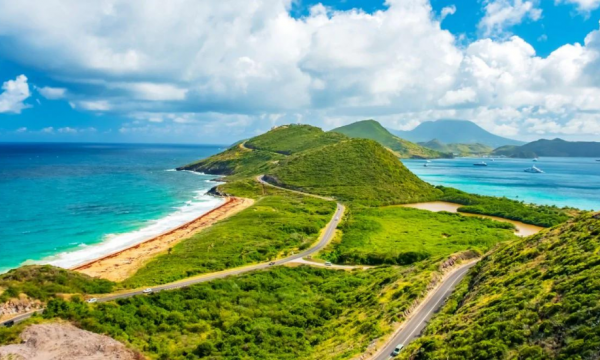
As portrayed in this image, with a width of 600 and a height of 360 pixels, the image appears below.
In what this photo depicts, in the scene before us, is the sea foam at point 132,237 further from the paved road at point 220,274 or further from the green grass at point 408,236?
the green grass at point 408,236

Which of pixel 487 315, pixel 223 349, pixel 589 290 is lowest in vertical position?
pixel 223 349

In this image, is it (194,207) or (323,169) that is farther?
(323,169)

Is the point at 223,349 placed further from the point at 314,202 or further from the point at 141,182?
the point at 141,182

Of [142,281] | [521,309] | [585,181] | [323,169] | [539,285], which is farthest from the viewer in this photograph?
[585,181]

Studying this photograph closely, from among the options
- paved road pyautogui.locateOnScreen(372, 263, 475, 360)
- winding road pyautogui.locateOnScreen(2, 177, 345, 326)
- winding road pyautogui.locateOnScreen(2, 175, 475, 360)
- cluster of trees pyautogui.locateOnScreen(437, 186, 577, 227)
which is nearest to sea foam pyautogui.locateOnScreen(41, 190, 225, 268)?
winding road pyautogui.locateOnScreen(2, 177, 345, 326)

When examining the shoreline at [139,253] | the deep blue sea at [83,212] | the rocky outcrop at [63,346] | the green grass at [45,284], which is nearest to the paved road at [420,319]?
the rocky outcrop at [63,346]

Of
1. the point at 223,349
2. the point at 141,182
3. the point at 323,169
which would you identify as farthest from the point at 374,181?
the point at 223,349

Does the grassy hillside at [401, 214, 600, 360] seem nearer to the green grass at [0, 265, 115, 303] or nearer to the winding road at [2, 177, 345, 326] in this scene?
the winding road at [2, 177, 345, 326]
